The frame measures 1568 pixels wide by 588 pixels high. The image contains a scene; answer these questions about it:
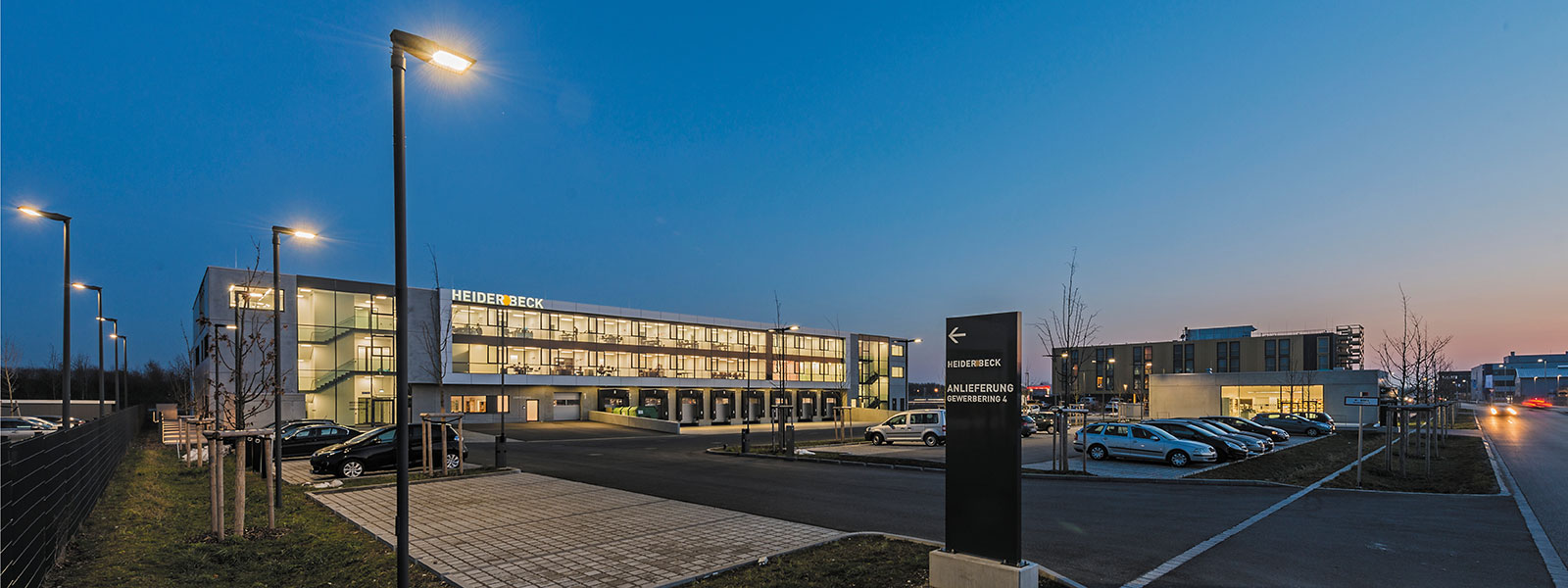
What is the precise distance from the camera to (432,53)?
740 cm

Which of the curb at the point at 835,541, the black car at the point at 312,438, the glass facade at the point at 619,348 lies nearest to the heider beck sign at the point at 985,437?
the curb at the point at 835,541

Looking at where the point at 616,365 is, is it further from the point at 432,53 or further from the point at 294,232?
the point at 432,53

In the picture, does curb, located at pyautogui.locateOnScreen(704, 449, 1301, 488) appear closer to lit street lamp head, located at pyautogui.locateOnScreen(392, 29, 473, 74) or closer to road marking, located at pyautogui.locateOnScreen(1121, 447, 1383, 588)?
road marking, located at pyautogui.locateOnScreen(1121, 447, 1383, 588)

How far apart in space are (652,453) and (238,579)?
2029 centimetres

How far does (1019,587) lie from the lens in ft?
24.6

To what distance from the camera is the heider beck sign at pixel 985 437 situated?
782 cm

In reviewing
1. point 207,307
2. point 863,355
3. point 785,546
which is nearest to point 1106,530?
point 785,546

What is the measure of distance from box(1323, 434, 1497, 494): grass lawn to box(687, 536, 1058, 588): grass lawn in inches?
545

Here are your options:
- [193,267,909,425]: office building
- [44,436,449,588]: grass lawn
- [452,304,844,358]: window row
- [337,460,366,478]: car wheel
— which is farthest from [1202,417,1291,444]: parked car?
[44,436,449,588]: grass lawn

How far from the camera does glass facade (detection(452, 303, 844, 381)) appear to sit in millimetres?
58562

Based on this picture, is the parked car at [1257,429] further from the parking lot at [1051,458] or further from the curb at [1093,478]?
the curb at [1093,478]

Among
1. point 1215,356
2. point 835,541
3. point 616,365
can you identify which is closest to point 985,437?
point 835,541

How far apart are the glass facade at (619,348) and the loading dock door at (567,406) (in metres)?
1.84

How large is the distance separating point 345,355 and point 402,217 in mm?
52296
